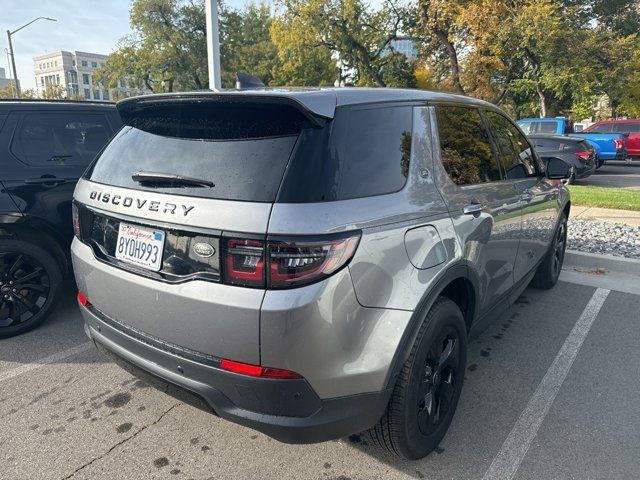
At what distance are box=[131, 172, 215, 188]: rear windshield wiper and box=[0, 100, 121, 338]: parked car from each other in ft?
7.05

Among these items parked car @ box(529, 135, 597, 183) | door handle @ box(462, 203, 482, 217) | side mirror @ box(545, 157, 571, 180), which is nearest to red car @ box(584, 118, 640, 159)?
parked car @ box(529, 135, 597, 183)

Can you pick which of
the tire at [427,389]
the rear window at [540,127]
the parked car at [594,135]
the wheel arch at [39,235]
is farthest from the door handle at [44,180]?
the rear window at [540,127]

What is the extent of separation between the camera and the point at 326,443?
100 inches

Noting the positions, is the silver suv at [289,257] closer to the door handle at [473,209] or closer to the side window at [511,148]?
the door handle at [473,209]

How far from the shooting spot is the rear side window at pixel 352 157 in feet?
5.91

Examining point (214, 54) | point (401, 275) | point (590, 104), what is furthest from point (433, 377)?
point (590, 104)

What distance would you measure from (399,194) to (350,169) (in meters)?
0.30

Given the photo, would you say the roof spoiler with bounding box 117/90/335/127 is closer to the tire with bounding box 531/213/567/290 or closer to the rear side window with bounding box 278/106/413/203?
the rear side window with bounding box 278/106/413/203

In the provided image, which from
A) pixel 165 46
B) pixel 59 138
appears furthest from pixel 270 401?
pixel 165 46

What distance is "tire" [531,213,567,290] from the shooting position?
4614 mm

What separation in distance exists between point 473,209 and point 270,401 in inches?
60.4

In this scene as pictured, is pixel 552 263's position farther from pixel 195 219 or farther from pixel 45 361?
pixel 45 361

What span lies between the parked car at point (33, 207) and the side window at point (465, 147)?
314 centimetres

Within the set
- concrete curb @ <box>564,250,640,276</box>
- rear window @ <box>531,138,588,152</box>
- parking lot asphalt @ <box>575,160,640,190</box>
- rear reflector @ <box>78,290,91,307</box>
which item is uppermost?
rear window @ <box>531,138,588,152</box>
